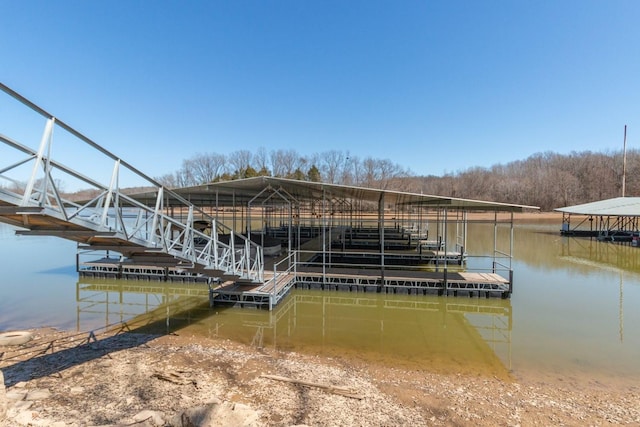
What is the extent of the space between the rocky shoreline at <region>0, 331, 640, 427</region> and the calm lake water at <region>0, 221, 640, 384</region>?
0.74 meters

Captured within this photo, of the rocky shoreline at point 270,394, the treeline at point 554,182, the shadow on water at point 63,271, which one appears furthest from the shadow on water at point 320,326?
the treeline at point 554,182

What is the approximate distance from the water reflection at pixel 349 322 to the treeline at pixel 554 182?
5162cm

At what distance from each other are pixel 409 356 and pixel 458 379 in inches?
50.5

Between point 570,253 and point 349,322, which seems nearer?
point 349,322

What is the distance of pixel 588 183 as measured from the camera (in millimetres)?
63375

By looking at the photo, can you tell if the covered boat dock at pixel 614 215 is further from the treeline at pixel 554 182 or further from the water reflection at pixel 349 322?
the treeline at pixel 554 182

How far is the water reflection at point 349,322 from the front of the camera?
24.6 ft

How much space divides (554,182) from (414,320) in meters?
66.7

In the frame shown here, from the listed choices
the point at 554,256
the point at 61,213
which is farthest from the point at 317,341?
the point at 554,256

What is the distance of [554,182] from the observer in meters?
61.7

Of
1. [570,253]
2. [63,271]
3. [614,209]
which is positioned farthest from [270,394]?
[614,209]

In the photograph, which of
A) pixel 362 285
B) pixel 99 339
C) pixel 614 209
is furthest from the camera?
pixel 614 209

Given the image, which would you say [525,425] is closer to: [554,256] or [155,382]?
[155,382]

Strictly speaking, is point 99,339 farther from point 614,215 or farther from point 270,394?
point 614,215
